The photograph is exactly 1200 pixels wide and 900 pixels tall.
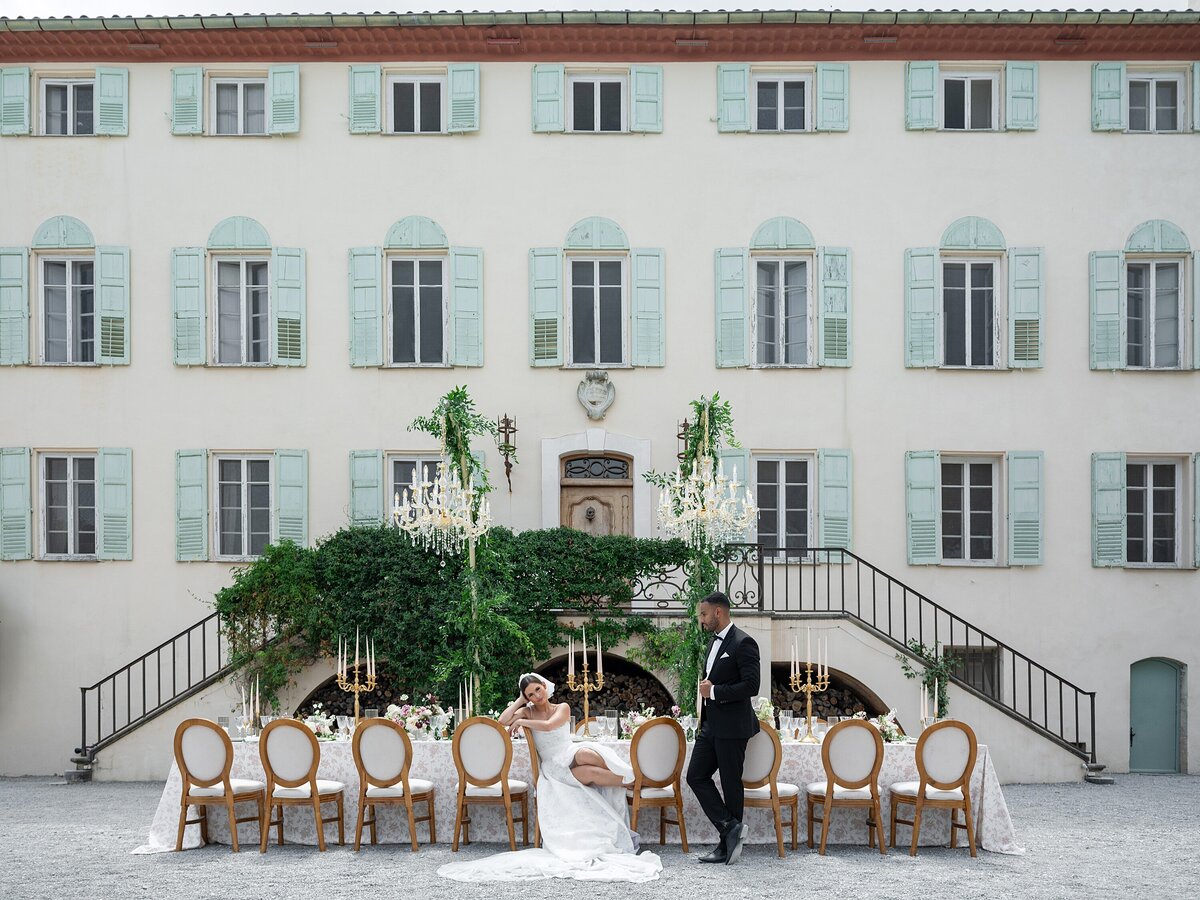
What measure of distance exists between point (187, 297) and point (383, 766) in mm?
8031

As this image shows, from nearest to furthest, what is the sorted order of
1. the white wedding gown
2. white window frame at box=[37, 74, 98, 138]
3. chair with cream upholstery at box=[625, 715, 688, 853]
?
the white wedding gown
chair with cream upholstery at box=[625, 715, 688, 853]
white window frame at box=[37, 74, 98, 138]

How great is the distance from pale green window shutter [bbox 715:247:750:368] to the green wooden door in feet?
19.0

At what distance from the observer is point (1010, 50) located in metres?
14.9

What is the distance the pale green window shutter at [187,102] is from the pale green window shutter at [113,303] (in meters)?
1.61

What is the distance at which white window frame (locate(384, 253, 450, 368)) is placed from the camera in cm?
1477

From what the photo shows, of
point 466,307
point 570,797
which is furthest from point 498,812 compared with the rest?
point 466,307

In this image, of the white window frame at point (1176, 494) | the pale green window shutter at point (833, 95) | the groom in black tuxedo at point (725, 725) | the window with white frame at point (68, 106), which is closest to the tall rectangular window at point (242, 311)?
the window with white frame at point (68, 106)

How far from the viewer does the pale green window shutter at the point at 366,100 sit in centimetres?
1487

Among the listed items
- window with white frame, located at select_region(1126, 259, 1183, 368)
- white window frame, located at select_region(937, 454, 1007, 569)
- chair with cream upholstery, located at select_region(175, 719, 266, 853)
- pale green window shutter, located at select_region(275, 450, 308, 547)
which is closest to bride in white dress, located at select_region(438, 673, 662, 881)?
chair with cream upholstery, located at select_region(175, 719, 266, 853)

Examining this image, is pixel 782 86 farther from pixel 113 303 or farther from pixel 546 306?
pixel 113 303

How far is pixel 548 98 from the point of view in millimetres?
14891

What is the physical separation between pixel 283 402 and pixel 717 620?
8098mm

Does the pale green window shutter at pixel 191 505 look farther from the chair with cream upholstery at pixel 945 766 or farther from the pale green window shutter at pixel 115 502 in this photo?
the chair with cream upholstery at pixel 945 766

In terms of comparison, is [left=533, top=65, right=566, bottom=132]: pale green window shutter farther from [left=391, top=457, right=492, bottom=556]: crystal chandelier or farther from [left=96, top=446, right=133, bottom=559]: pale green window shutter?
[left=96, top=446, right=133, bottom=559]: pale green window shutter
